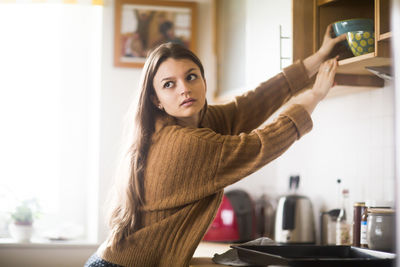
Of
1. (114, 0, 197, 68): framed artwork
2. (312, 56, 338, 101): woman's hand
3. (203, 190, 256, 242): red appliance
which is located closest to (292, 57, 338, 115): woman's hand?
(312, 56, 338, 101): woman's hand

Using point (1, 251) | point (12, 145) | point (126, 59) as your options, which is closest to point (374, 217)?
point (126, 59)

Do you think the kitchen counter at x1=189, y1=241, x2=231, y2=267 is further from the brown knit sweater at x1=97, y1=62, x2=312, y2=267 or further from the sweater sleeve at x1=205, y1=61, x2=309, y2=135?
the sweater sleeve at x1=205, y1=61, x2=309, y2=135

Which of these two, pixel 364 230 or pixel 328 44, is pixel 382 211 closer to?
pixel 364 230

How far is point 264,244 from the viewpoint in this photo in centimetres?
164

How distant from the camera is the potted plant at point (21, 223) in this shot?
9.02ft

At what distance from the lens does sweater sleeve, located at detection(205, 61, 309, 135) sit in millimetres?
1825

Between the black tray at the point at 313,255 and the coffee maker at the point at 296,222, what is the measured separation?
85cm

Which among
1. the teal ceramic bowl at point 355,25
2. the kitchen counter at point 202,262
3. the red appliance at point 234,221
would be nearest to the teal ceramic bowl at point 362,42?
the teal ceramic bowl at point 355,25

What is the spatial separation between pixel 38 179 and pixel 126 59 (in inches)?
32.8

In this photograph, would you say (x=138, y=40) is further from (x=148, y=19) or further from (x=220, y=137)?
(x=220, y=137)

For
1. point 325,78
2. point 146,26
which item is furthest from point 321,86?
point 146,26

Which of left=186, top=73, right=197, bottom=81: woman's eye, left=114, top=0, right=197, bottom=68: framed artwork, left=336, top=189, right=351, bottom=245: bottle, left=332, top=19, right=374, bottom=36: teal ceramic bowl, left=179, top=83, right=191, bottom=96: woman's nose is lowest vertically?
left=336, top=189, right=351, bottom=245: bottle

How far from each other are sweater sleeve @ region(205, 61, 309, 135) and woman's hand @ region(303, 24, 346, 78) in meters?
0.06

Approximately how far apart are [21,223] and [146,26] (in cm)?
118
